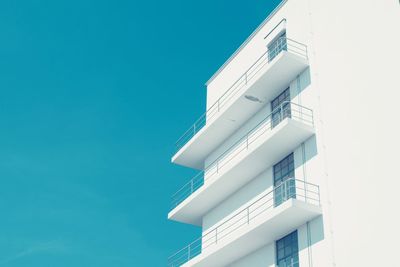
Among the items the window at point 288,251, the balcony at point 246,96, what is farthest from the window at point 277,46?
the window at point 288,251

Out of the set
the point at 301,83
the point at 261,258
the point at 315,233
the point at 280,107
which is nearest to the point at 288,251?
the point at 261,258

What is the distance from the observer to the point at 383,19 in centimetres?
1952

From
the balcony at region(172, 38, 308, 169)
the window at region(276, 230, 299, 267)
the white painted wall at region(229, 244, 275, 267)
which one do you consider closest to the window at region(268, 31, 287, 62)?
the balcony at region(172, 38, 308, 169)

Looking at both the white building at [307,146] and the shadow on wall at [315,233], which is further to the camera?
the shadow on wall at [315,233]

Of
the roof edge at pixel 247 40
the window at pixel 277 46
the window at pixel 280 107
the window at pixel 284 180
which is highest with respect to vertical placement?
the roof edge at pixel 247 40

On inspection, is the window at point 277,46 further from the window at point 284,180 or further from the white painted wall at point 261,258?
the white painted wall at point 261,258

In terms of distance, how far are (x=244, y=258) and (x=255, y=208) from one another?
2.06 metres

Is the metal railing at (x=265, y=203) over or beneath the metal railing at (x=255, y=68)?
beneath

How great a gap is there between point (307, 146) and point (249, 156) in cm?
263

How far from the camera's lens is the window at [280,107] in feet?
77.8

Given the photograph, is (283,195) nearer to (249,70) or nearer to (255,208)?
(255,208)

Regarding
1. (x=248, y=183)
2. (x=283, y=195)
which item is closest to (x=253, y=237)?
(x=283, y=195)

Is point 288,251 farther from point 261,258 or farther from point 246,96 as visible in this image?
point 246,96

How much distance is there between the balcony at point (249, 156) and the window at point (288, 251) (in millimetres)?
3428
